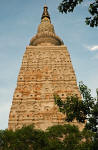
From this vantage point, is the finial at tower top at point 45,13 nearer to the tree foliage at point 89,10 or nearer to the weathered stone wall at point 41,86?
the weathered stone wall at point 41,86

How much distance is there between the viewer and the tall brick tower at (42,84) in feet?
80.2

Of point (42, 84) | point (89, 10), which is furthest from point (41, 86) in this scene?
point (89, 10)

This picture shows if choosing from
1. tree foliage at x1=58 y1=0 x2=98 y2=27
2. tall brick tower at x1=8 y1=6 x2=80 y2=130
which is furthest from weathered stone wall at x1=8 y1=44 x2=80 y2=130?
tree foliage at x1=58 y1=0 x2=98 y2=27

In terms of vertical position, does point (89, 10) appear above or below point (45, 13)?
below

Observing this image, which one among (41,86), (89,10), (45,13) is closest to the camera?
(89,10)

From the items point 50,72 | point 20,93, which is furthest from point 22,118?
point 50,72

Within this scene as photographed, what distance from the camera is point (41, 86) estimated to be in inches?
1106

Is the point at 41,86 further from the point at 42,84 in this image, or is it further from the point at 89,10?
the point at 89,10

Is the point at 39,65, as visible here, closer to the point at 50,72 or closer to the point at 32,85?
the point at 50,72

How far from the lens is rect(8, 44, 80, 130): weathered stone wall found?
24.4 m

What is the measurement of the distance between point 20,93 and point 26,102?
62.4 inches

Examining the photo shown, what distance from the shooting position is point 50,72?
30.0 meters

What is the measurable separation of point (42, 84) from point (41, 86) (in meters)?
0.37

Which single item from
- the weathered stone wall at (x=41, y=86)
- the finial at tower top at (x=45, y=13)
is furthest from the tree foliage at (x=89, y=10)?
the finial at tower top at (x=45, y=13)
